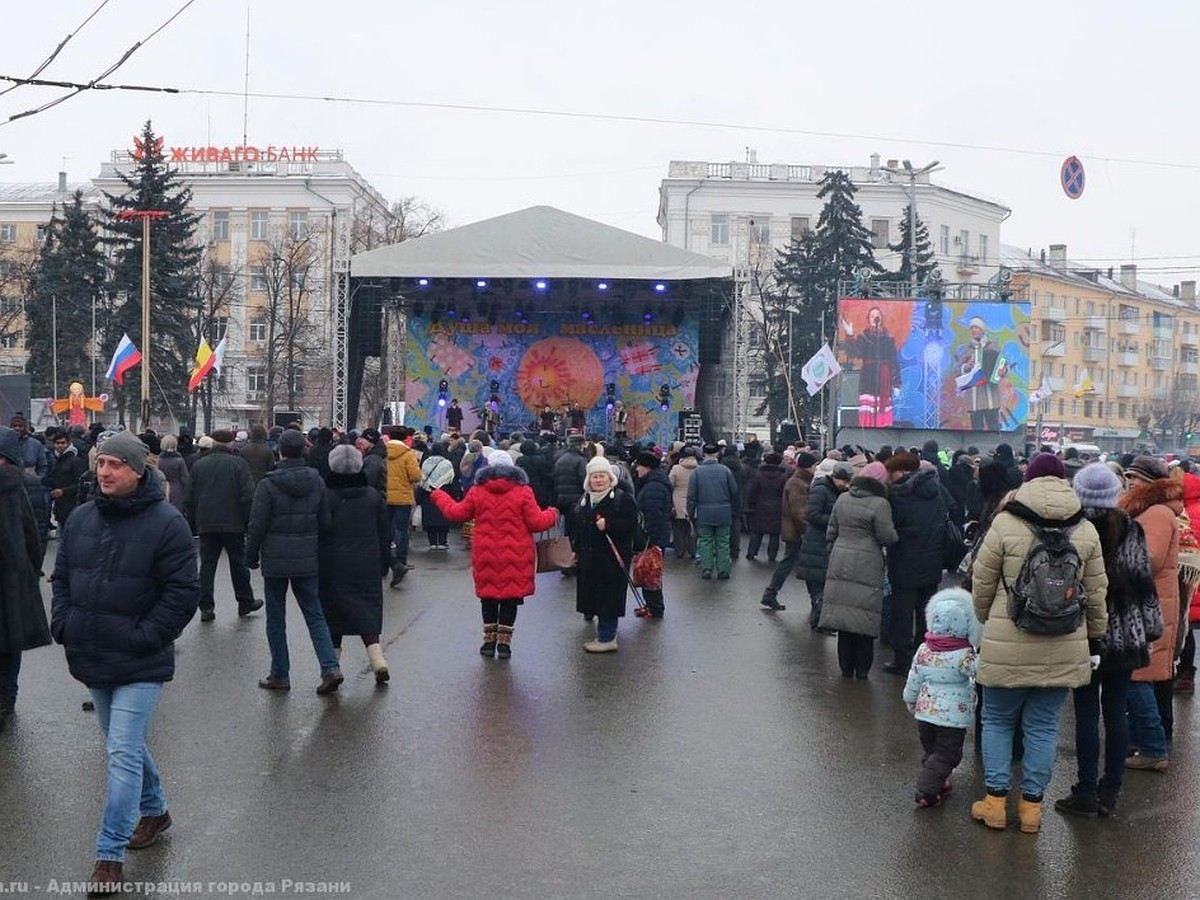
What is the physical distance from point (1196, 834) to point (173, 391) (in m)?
42.5

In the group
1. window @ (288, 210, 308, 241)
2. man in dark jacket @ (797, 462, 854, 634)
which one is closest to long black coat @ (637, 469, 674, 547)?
man in dark jacket @ (797, 462, 854, 634)

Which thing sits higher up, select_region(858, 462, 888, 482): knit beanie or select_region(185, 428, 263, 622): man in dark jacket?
select_region(858, 462, 888, 482): knit beanie

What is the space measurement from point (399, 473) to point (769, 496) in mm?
4702

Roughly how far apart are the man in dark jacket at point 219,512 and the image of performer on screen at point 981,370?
22056 millimetres

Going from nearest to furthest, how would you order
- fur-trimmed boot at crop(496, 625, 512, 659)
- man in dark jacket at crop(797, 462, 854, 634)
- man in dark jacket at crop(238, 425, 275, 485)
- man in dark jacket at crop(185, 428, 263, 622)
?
fur-trimmed boot at crop(496, 625, 512, 659)
man in dark jacket at crop(797, 462, 854, 634)
man in dark jacket at crop(185, 428, 263, 622)
man in dark jacket at crop(238, 425, 275, 485)

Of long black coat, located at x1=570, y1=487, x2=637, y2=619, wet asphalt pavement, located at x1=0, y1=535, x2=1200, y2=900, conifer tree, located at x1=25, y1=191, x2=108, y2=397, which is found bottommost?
wet asphalt pavement, located at x1=0, y1=535, x2=1200, y2=900

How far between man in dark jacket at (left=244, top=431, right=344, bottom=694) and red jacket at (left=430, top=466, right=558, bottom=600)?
1305mm

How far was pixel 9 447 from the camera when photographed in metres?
7.36

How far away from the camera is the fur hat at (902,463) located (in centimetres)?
958

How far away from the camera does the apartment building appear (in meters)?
77.9

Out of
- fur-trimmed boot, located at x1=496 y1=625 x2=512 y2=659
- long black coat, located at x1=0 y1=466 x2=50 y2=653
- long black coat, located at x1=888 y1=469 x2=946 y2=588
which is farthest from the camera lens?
fur-trimmed boot, located at x1=496 y1=625 x2=512 y2=659

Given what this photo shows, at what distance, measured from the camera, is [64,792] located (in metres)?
6.14

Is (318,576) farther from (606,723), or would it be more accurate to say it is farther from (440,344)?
(440,344)

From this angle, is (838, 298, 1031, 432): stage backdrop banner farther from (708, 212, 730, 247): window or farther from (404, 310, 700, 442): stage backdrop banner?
(708, 212, 730, 247): window
